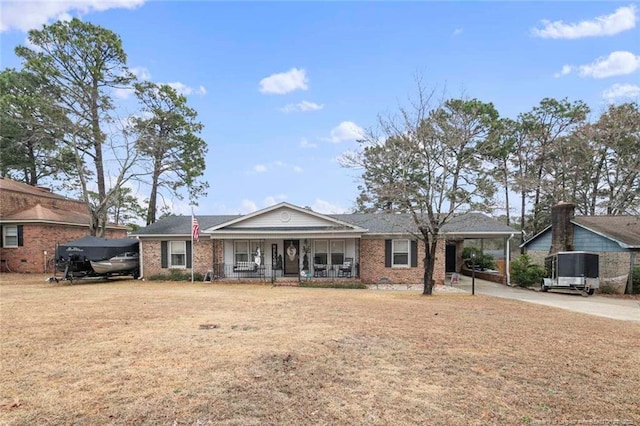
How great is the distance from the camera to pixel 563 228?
63.0ft

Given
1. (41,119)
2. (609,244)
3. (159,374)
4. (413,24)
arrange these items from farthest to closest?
1. (41,119)
2. (609,244)
3. (413,24)
4. (159,374)

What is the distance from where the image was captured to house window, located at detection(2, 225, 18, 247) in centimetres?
2131

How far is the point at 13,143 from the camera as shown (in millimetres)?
28422

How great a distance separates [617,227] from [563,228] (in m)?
2.51

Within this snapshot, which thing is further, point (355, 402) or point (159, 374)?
point (159, 374)

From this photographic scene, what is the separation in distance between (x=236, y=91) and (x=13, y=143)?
21.4 meters

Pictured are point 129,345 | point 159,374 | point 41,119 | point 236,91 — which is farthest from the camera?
point 41,119

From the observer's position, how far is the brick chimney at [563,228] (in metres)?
19.0

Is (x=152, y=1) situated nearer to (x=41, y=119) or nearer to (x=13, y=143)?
(x=41, y=119)

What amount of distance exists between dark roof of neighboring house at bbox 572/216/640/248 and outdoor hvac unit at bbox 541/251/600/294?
1.61m

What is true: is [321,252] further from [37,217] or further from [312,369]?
[37,217]

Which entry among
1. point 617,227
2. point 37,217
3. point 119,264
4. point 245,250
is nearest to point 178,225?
point 119,264

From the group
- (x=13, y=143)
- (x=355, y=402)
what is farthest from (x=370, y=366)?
(x=13, y=143)

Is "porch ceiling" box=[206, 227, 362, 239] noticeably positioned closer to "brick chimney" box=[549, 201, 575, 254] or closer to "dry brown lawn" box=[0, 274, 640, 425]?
"dry brown lawn" box=[0, 274, 640, 425]
